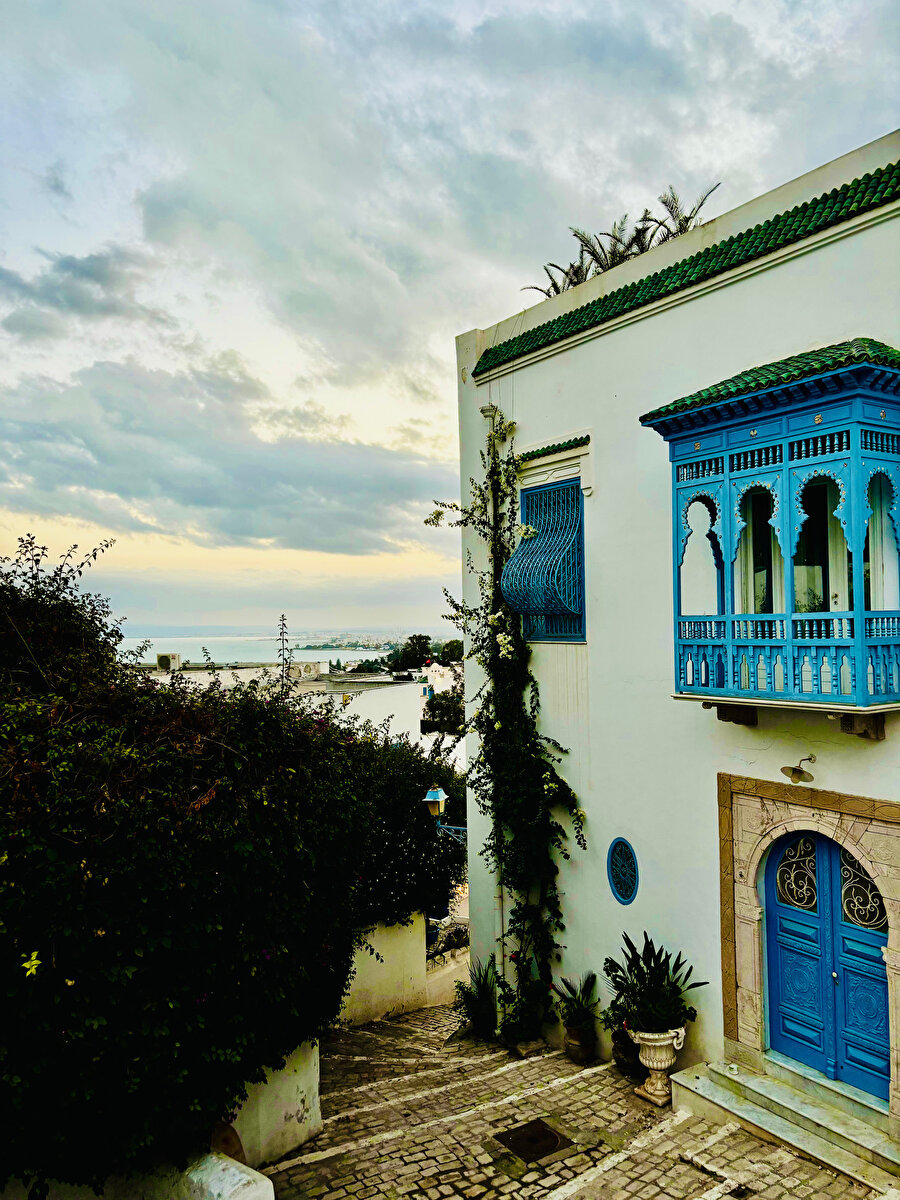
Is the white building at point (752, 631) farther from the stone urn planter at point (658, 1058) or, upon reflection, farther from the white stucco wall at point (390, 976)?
the white stucco wall at point (390, 976)

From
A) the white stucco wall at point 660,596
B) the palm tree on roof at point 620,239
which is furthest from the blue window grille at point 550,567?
the palm tree on roof at point 620,239

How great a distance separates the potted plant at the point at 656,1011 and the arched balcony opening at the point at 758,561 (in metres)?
3.12

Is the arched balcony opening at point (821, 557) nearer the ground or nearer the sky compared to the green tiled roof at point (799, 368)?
nearer the ground

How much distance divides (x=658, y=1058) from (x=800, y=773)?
107 inches

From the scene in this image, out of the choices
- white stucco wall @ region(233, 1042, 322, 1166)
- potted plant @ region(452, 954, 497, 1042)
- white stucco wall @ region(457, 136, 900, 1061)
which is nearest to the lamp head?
potted plant @ region(452, 954, 497, 1042)

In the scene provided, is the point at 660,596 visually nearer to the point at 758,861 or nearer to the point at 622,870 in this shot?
the point at 758,861

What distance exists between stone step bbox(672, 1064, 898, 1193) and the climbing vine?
229 cm

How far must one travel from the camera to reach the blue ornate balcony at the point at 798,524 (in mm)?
4492

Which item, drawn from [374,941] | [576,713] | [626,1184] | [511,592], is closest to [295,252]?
[511,592]

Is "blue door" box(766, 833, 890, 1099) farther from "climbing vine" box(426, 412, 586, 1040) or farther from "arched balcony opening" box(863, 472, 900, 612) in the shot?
"climbing vine" box(426, 412, 586, 1040)

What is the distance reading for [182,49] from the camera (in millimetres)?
7445

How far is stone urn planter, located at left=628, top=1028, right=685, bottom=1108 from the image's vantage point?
5.91 meters

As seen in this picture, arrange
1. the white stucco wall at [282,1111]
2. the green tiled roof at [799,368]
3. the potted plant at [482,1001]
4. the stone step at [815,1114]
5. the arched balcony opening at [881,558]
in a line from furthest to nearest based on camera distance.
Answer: the potted plant at [482,1001] < the white stucco wall at [282,1111] < the arched balcony opening at [881,558] < the stone step at [815,1114] < the green tiled roof at [799,368]

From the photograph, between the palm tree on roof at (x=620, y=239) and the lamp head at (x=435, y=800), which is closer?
the lamp head at (x=435, y=800)
